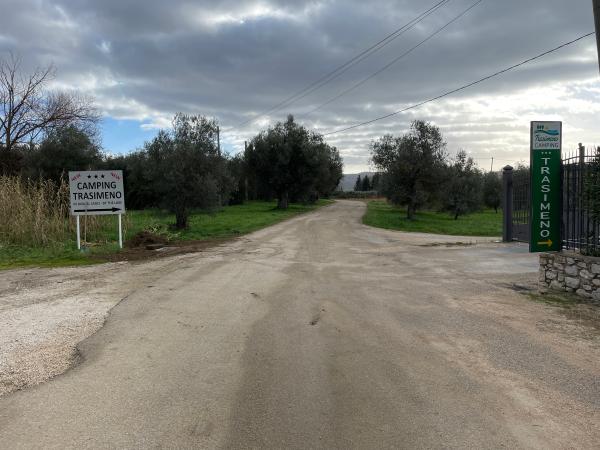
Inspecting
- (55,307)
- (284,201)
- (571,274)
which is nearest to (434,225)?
(284,201)

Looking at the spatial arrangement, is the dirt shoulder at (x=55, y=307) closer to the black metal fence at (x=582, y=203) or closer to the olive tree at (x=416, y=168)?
the black metal fence at (x=582, y=203)

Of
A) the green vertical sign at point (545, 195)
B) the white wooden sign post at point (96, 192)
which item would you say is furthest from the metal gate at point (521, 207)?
the white wooden sign post at point (96, 192)

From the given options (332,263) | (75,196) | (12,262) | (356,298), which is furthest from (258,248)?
(356,298)

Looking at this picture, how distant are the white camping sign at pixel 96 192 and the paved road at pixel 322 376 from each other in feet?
24.5

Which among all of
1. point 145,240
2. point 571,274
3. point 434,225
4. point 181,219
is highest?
point 181,219

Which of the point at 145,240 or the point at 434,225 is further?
the point at 434,225

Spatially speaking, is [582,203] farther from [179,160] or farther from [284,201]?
[284,201]

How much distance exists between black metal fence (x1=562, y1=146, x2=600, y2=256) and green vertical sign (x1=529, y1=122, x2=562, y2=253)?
15cm

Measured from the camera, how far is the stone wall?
786 centimetres

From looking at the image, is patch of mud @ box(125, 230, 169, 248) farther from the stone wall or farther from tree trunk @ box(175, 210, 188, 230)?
the stone wall

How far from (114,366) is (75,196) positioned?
11.3 m

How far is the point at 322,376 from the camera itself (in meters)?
4.62

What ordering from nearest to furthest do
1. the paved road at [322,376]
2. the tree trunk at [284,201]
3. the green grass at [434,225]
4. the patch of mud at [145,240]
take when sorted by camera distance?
the paved road at [322,376]
the patch of mud at [145,240]
the green grass at [434,225]
the tree trunk at [284,201]

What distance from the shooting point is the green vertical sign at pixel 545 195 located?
921 centimetres
